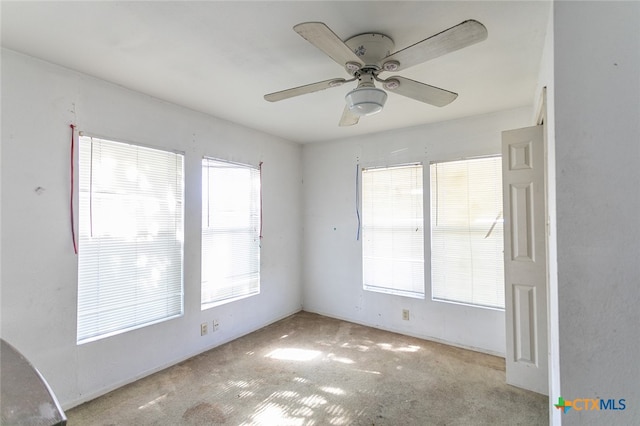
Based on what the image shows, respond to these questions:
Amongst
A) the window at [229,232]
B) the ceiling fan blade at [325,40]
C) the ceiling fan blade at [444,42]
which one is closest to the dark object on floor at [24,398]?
the ceiling fan blade at [325,40]

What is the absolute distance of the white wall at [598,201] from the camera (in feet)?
3.96

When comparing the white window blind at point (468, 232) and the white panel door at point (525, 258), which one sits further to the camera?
the white window blind at point (468, 232)

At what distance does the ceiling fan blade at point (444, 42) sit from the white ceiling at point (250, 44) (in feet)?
0.74

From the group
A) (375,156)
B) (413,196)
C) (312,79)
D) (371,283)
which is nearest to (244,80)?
(312,79)

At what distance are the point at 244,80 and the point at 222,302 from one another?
223 centimetres

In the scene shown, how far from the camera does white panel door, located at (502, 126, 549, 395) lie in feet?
7.38

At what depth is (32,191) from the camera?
6.49 feet

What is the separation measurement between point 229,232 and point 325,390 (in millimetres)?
1846

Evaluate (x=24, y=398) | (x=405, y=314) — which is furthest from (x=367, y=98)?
(x=405, y=314)

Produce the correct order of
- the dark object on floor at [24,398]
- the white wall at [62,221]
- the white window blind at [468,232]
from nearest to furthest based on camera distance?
the dark object on floor at [24,398]
the white wall at [62,221]
the white window blind at [468,232]

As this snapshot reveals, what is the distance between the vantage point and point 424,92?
→ 5.90 feet

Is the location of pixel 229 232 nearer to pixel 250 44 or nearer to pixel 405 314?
pixel 250 44

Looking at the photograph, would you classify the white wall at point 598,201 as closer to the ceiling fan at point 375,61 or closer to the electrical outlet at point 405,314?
the ceiling fan at point 375,61

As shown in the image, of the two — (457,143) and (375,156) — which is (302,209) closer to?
(375,156)
